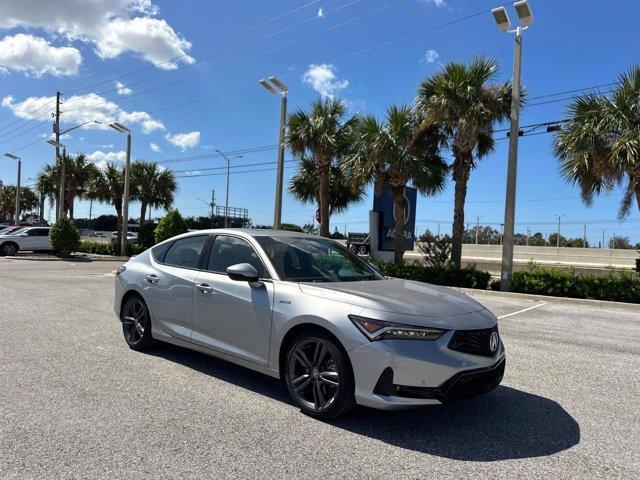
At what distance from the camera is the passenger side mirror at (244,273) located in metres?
4.60

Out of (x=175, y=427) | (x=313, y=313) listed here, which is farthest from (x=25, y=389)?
(x=313, y=313)

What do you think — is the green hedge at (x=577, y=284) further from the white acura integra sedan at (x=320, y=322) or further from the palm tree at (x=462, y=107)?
the white acura integra sedan at (x=320, y=322)

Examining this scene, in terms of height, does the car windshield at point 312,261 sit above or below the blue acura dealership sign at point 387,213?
below

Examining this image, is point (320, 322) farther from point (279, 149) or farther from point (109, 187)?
point (109, 187)

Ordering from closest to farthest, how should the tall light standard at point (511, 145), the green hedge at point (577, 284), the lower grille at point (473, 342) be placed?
the lower grille at point (473, 342) < the green hedge at point (577, 284) < the tall light standard at point (511, 145)

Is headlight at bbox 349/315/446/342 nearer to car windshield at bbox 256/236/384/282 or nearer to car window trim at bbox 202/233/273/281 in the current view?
car windshield at bbox 256/236/384/282

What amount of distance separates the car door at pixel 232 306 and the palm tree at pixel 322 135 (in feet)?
50.5

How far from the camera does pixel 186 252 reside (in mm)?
5879

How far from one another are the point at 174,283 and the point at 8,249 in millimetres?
27512

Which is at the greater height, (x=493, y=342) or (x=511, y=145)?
(x=511, y=145)

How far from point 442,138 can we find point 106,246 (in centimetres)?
2442

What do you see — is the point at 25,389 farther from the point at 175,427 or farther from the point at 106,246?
the point at 106,246

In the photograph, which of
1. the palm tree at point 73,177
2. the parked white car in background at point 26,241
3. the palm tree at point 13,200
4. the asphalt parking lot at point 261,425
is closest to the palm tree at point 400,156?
the asphalt parking lot at point 261,425

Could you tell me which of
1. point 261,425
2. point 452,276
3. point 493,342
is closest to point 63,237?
point 452,276
